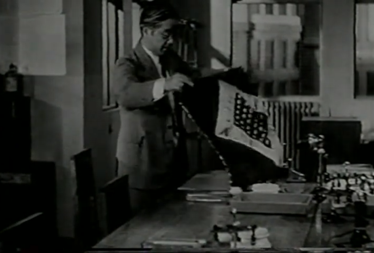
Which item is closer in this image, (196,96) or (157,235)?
(157,235)

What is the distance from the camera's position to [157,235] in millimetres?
3057

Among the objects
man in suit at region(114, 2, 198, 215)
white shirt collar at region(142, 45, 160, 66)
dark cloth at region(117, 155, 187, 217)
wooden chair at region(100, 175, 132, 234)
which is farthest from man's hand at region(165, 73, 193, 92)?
wooden chair at region(100, 175, 132, 234)

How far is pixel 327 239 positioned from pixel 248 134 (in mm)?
1136

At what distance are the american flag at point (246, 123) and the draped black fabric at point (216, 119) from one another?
24 millimetres

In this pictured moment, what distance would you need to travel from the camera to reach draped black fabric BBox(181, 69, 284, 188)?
13.0 feet

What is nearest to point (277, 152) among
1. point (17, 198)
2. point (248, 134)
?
point (248, 134)

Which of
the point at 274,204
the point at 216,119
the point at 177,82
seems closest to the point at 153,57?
the point at 177,82

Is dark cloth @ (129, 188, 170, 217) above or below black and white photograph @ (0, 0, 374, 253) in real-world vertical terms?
below

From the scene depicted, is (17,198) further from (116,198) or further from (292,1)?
(292,1)

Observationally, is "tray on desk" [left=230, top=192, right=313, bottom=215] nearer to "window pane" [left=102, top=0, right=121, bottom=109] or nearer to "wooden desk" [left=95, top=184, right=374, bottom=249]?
"wooden desk" [left=95, top=184, right=374, bottom=249]

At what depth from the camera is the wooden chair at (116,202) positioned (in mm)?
3695

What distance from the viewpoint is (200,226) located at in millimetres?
3223

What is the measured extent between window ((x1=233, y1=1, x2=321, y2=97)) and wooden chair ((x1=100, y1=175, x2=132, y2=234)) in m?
0.84

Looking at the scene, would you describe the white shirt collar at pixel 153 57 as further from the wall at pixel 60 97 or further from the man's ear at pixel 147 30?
the wall at pixel 60 97
